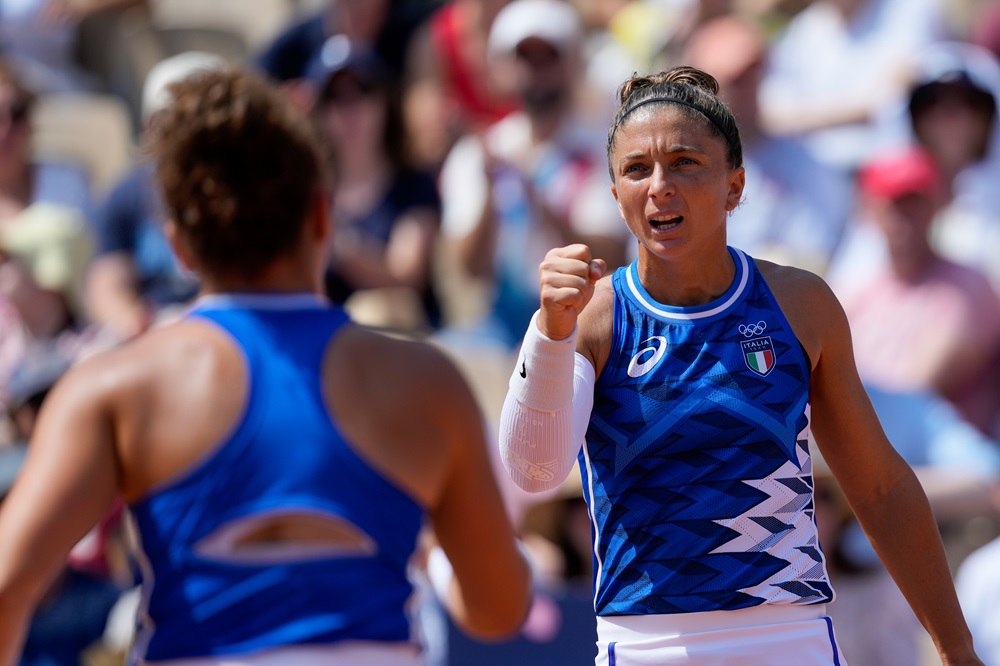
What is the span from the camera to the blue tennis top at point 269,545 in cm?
241

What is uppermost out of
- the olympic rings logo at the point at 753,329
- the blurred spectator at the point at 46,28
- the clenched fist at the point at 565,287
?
the blurred spectator at the point at 46,28

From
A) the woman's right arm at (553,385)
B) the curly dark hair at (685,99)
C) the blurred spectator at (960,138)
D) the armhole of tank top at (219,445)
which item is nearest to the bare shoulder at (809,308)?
the curly dark hair at (685,99)

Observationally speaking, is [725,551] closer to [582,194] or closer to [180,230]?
[180,230]

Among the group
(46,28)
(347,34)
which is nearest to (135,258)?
(347,34)

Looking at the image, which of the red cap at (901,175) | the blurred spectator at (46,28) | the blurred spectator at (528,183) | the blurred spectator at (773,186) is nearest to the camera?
the red cap at (901,175)

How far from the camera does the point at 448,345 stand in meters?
6.70

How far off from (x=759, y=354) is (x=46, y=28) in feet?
26.3

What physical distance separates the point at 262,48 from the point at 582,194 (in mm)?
3061

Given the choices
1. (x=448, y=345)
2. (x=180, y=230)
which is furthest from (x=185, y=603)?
(x=448, y=345)

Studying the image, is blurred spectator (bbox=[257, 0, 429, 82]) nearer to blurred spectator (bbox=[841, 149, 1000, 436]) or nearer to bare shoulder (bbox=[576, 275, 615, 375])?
blurred spectator (bbox=[841, 149, 1000, 436])

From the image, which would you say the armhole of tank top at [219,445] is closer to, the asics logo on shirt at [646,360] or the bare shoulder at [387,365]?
the bare shoulder at [387,365]

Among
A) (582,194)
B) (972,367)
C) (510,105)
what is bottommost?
(972,367)

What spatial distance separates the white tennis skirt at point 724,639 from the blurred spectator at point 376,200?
13.7ft

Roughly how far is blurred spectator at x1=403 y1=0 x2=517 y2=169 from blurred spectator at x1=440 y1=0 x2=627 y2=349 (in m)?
0.43
